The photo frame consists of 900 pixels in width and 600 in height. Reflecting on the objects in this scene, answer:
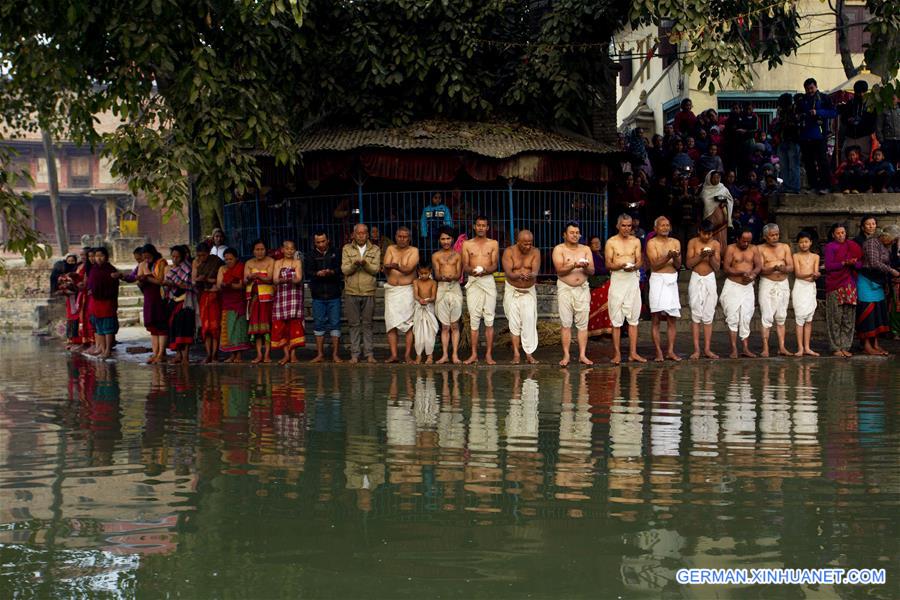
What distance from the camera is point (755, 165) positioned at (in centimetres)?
1989

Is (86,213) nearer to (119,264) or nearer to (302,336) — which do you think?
(119,264)

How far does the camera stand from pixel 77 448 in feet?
25.5

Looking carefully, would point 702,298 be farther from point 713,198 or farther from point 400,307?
point 400,307

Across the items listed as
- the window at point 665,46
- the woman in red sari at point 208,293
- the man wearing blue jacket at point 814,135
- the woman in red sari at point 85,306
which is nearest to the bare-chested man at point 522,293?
the woman in red sari at point 208,293

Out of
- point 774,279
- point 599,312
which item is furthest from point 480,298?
point 774,279

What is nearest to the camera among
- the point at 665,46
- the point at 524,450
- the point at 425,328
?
the point at 524,450

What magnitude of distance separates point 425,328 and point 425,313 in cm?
20

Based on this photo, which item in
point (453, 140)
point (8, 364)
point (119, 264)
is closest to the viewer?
point (8, 364)

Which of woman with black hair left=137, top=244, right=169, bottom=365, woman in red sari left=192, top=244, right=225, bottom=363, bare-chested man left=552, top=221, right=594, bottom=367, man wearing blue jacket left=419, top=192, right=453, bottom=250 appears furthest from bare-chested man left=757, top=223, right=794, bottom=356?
woman with black hair left=137, top=244, right=169, bottom=365

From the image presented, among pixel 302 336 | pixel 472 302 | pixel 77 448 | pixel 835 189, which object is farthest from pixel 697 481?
pixel 835 189

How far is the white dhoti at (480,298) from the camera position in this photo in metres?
13.8

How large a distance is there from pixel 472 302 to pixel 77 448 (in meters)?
6.80

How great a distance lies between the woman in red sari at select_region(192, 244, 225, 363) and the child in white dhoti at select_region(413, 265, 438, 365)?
2804mm

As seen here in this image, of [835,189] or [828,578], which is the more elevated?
[835,189]
